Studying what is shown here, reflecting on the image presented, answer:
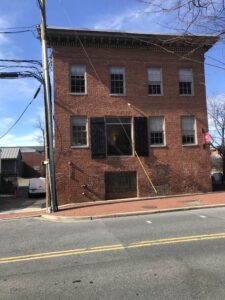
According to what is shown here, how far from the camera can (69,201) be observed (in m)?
22.4

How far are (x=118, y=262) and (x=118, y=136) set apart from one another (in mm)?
15592

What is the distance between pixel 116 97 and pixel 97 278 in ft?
55.5

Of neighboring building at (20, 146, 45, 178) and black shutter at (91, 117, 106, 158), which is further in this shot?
neighboring building at (20, 146, 45, 178)

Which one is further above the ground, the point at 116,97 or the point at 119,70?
the point at 119,70

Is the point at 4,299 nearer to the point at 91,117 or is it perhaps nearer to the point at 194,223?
the point at 194,223

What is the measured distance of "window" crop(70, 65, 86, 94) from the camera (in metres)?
23.0

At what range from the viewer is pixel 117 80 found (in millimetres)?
23516

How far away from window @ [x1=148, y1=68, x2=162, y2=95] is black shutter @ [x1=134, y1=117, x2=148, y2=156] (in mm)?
1782

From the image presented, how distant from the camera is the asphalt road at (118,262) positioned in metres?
6.43

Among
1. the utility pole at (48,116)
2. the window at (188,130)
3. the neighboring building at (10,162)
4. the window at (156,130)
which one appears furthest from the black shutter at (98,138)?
the neighboring building at (10,162)

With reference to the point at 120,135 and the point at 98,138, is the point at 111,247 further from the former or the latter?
the point at 120,135

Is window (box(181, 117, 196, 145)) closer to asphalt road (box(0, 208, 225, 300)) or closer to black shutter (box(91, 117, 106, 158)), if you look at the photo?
black shutter (box(91, 117, 106, 158))

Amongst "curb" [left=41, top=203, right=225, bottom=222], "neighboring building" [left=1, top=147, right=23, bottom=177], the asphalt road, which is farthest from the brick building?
"neighboring building" [left=1, top=147, right=23, bottom=177]

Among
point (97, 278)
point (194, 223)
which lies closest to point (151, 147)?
point (194, 223)
